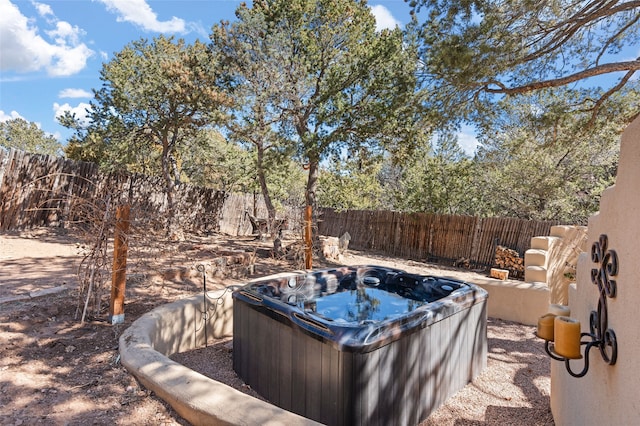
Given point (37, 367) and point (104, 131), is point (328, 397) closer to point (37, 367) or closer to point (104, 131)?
point (37, 367)

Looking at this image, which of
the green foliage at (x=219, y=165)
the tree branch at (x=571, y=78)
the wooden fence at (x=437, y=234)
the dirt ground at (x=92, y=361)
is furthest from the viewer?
the green foliage at (x=219, y=165)

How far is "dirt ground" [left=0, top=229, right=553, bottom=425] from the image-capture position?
75.1 inches

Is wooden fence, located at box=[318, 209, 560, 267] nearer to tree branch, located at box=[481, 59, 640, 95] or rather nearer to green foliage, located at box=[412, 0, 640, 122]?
green foliage, located at box=[412, 0, 640, 122]

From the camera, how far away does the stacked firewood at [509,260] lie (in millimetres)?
7723

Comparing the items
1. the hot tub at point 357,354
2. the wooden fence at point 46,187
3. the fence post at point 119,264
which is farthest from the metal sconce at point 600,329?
the wooden fence at point 46,187

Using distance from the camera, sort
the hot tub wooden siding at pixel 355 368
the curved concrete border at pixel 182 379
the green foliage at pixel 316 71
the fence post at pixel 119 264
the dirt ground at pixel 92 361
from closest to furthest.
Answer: the curved concrete border at pixel 182 379 < the dirt ground at pixel 92 361 < the hot tub wooden siding at pixel 355 368 < the fence post at pixel 119 264 < the green foliage at pixel 316 71

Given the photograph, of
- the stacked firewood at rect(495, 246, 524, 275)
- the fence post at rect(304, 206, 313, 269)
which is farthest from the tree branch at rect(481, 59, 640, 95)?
the stacked firewood at rect(495, 246, 524, 275)

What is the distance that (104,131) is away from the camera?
353 inches

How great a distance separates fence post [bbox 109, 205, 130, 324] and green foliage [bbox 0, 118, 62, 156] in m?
27.9

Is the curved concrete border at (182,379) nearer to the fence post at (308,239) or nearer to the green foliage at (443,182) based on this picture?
the fence post at (308,239)

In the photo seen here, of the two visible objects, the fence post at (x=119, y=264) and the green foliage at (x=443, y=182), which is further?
the green foliage at (x=443, y=182)

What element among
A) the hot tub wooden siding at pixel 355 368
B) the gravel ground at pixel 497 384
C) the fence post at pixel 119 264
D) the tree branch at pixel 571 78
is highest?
the tree branch at pixel 571 78

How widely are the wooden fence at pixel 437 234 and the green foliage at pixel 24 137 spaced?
25222 millimetres

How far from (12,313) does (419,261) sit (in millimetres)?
8476
